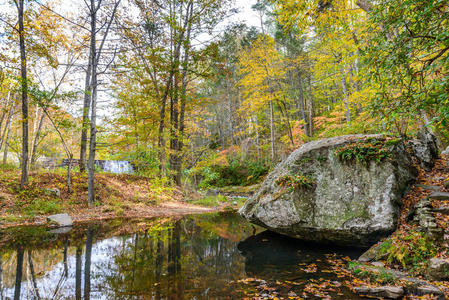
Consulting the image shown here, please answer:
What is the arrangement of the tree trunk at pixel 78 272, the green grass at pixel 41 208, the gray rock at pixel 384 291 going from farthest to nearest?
the green grass at pixel 41 208 < the tree trunk at pixel 78 272 < the gray rock at pixel 384 291

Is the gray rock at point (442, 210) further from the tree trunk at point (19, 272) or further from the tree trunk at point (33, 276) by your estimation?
the tree trunk at point (19, 272)

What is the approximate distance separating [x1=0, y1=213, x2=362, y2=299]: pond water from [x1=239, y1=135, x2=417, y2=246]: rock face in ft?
1.69

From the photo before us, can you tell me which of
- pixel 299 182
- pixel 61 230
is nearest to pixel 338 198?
pixel 299 182

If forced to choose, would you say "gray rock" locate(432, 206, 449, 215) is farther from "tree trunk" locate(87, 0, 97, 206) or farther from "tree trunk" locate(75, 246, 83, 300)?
"tree trunk" locate(87, 0, 97, 206)

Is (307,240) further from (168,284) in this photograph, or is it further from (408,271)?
(168,284)

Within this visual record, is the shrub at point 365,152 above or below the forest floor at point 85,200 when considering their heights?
above

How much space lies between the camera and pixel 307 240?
5.89 meters

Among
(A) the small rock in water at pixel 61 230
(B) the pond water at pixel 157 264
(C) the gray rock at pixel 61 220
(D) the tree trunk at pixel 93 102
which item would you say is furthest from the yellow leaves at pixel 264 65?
(A) the small rock in water at pixel 61 230

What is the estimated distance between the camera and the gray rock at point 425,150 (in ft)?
21.5

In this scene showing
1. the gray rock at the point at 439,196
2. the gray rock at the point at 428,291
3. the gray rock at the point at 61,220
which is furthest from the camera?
the gray rock at the point at 61,220

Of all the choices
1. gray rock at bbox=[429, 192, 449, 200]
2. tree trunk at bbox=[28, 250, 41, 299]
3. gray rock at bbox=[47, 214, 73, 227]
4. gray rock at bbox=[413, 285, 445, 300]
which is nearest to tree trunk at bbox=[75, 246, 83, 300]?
tree trunk at bbox=[28, 250, 41, 299]

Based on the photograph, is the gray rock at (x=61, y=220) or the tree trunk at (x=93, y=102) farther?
the tree trunk at (x=93, y=102)

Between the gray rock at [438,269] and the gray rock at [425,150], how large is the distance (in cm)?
400

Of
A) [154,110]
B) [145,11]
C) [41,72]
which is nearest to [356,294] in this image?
[154,110]
